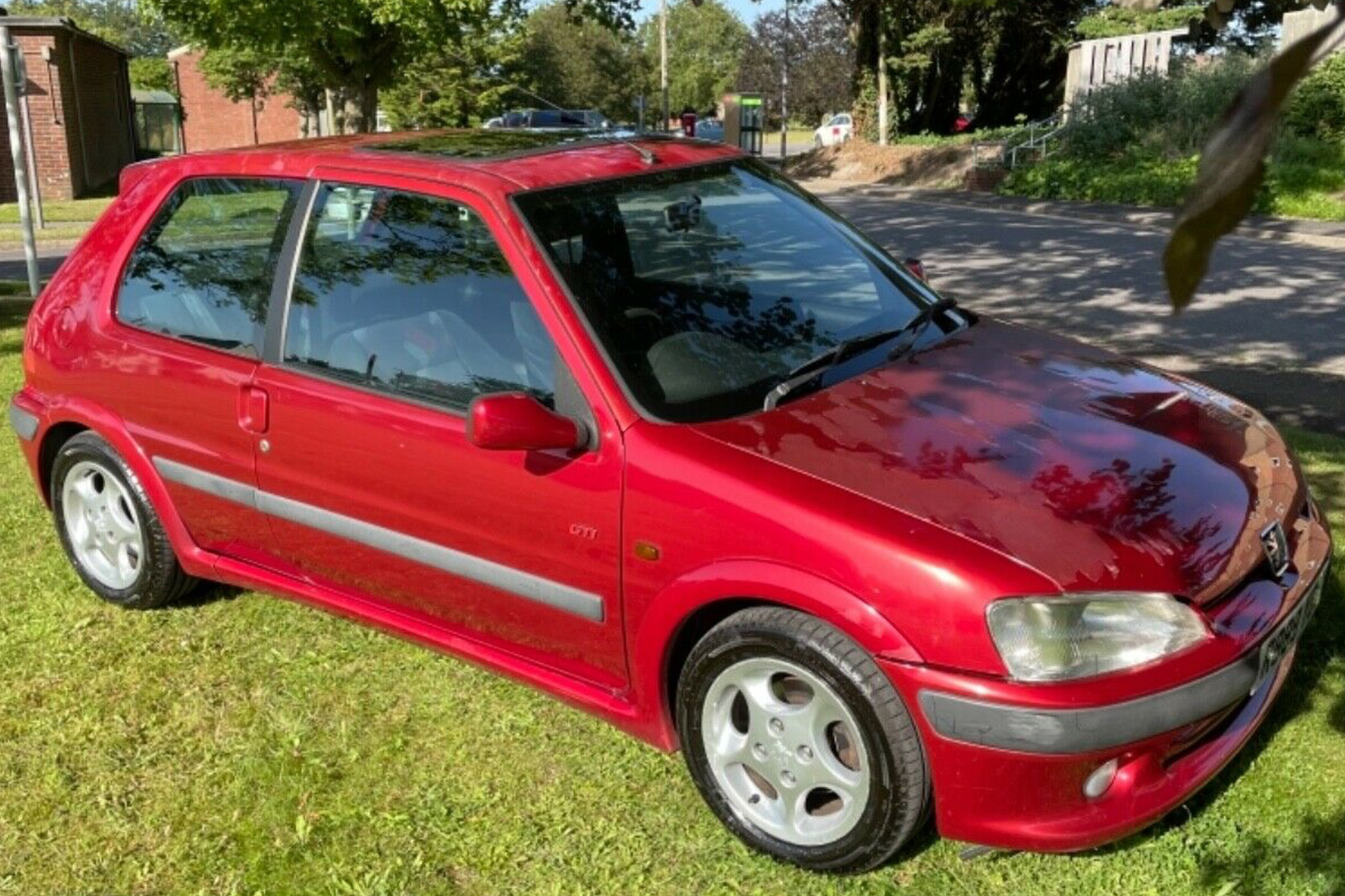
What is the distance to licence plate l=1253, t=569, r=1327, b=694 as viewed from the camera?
2926mm

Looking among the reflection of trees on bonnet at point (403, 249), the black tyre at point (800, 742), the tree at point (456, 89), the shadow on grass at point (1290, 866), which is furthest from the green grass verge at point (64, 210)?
the shadow on grass at point (1290, 866)

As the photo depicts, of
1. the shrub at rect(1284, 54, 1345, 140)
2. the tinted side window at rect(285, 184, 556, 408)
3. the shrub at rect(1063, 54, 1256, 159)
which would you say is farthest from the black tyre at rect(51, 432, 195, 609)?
the shrub at rect(1063, 54, 1256, 159)

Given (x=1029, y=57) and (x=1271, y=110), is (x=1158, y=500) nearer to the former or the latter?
(x=1271, y=110)

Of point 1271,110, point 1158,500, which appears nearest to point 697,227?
point 1158,500

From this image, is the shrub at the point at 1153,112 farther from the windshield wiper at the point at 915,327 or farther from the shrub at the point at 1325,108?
the windshield wiper at the point at 915,327

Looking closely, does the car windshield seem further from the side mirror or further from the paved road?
the paved road

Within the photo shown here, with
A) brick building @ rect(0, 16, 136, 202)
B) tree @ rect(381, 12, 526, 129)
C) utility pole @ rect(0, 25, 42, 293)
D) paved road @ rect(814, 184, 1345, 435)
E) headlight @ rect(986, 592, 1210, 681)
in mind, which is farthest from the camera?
tree @ rect(381, 12, 526, 129)

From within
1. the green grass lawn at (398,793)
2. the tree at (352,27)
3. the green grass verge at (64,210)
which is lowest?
the green grass verge at (64,210)

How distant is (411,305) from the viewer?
3.66 m

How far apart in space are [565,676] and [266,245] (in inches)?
66.6

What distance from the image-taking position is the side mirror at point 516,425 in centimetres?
304

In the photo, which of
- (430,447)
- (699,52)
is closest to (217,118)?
(699,52)

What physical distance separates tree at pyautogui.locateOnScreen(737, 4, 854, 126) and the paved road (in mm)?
37747

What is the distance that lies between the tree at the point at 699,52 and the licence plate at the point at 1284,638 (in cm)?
7317
